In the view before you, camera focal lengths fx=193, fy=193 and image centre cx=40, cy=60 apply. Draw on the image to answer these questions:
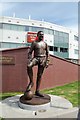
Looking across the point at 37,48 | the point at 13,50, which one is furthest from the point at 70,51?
the point at 37,48

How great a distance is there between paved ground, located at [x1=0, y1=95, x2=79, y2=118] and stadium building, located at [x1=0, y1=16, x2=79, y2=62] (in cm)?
2128

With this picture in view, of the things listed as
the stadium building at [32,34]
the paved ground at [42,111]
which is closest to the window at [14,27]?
the stadium building at [32,34]

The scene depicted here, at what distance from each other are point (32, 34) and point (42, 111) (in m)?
25.2

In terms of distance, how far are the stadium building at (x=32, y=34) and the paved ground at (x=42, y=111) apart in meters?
21.3

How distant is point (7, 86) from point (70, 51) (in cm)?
2809

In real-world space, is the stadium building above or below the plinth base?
above

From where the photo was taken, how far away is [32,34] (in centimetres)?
3050

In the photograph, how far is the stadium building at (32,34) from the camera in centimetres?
2883

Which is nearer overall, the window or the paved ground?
the paved ground

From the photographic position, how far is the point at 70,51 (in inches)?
1425

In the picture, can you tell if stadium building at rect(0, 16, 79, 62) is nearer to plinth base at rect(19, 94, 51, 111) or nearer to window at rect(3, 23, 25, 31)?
window at rect(3, 23, 25, 31)

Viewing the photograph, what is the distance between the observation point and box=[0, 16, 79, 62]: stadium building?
2883 cm

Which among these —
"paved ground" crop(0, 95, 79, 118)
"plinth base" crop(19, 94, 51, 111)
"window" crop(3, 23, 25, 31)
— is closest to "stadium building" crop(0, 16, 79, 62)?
"window" crop(3, 23, 25, 31)

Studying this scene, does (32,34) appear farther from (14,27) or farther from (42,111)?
(42,111)
